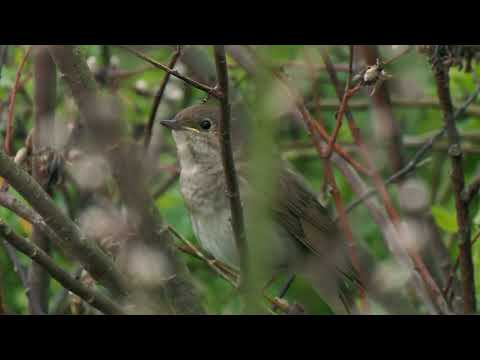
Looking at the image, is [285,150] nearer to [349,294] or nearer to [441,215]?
[349,294]

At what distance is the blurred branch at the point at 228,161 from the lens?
159 centimetres

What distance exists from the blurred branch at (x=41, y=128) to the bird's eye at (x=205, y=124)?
0.74 meters

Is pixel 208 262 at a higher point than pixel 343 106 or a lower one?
lower

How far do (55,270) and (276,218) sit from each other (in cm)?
184

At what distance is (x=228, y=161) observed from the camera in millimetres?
1824

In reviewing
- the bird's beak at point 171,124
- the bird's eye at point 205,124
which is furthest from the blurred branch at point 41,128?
the bird's eye at point 205,124

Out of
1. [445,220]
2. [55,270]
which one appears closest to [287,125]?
[445,220]

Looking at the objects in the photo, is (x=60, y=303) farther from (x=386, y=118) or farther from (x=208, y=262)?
(x=386, y=118)

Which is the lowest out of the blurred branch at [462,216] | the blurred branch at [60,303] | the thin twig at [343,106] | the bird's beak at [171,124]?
the blurred branch at [60,303]

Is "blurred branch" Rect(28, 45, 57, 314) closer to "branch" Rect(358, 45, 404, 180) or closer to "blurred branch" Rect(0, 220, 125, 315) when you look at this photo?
"blurred branch" Rect(0, 220, 125, 315)

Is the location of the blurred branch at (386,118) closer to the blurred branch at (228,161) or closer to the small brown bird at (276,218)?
the small brown bird at (276,218)
